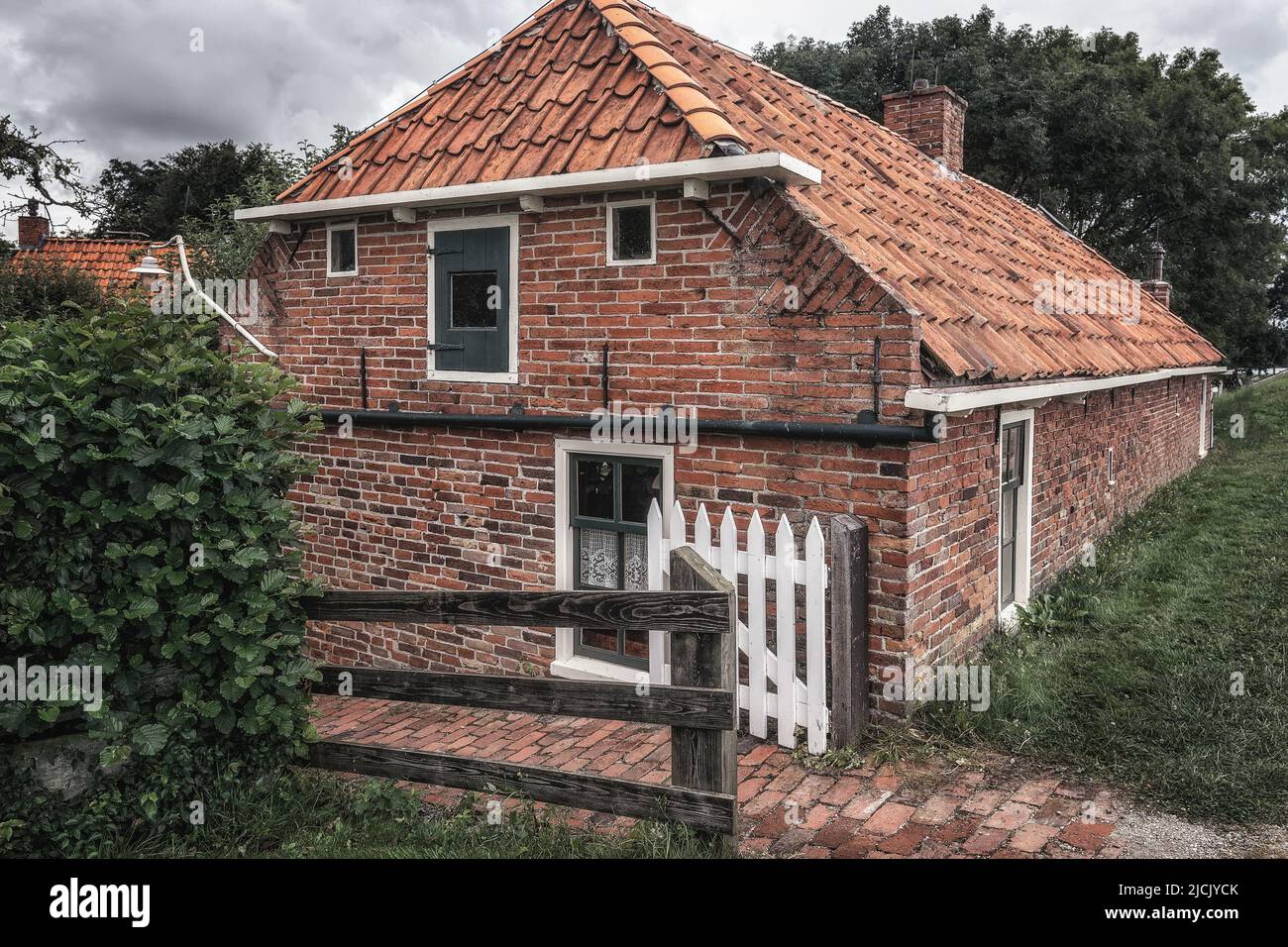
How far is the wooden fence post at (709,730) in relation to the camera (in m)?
3.83

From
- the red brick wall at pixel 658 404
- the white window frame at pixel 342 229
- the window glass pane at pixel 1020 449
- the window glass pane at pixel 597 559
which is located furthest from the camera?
the white window frame at pixel 342 229

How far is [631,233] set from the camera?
6.79 metres

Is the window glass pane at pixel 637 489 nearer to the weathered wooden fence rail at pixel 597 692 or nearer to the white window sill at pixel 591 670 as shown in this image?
the white window sill at pixel 591 670

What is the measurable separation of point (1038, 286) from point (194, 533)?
A: 8.26 meters

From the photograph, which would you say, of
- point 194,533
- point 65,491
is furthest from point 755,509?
point 65,491

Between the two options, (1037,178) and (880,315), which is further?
(1037,178)

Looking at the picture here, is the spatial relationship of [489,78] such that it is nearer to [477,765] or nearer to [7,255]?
[477,765]

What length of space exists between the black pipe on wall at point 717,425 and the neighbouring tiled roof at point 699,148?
1.63ft

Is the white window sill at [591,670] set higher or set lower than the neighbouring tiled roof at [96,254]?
lower

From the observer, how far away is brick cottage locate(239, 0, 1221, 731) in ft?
19.4

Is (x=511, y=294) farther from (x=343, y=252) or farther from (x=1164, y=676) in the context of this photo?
(x=1164, y=676)

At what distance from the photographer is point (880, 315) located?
561 centimetres

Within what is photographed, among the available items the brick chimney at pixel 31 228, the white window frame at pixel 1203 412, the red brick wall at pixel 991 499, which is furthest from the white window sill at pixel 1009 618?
the brick chimney at pixel 31 228
